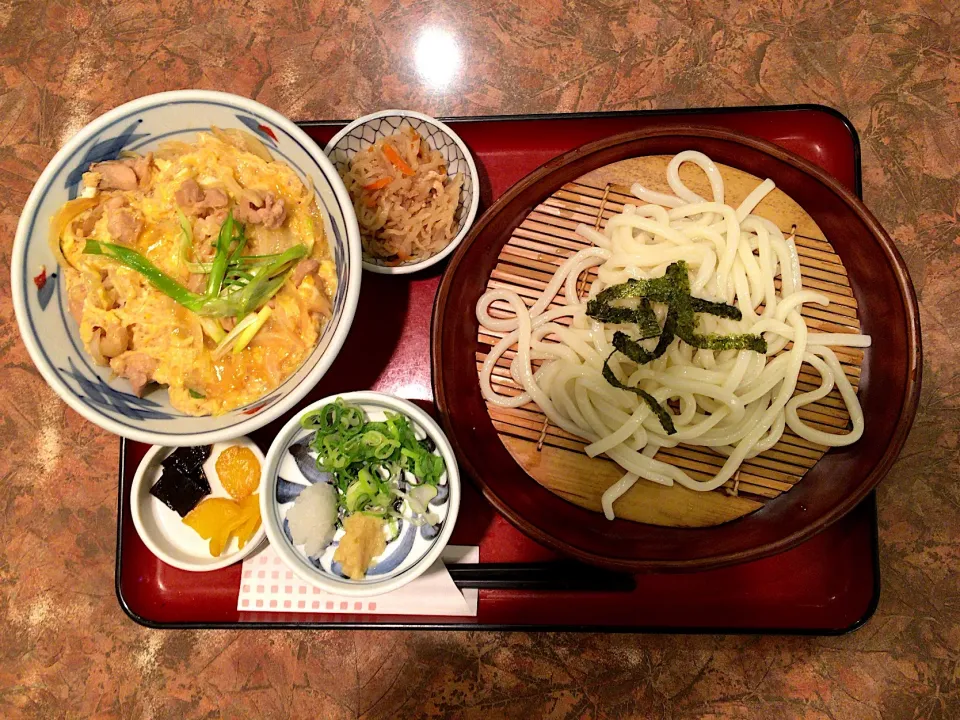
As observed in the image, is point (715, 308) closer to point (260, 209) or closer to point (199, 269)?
point (260, 209)

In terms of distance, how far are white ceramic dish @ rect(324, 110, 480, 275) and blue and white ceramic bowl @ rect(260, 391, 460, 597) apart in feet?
1.78

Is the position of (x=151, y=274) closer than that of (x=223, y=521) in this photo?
Yes

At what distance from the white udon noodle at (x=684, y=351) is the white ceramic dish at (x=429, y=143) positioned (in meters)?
0.28

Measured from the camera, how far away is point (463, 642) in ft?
7.30

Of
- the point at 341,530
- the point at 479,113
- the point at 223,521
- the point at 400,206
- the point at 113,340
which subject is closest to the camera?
the point at 113,340

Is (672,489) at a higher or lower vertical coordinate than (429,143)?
lower

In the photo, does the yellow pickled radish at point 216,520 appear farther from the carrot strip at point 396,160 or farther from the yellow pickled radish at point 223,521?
the carrot strip at point 396,160

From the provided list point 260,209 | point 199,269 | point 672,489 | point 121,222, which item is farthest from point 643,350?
point 121,222

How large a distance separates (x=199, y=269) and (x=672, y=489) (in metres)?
1.68

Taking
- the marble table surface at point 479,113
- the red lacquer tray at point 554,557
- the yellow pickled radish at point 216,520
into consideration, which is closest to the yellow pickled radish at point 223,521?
the yellow pickled radish at point 216,520

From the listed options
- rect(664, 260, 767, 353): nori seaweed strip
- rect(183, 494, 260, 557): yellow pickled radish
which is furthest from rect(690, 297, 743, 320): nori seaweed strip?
rect(183, 494, 260, 557): yellow pickled radish

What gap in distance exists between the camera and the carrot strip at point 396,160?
2.17 meters

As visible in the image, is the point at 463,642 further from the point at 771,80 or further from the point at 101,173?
the point at 771,80

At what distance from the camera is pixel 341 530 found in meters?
1.89
